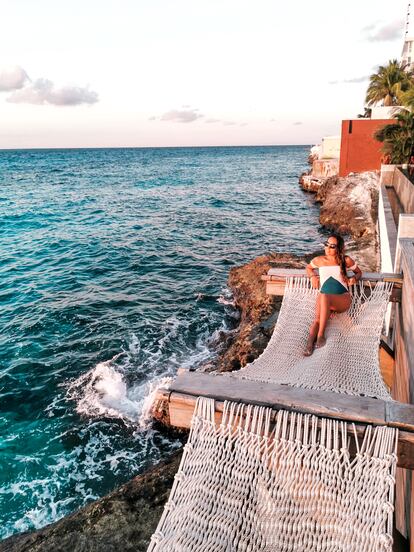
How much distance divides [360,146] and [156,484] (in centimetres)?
2864

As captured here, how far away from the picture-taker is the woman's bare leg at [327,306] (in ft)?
16.3

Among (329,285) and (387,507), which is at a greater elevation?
(329,285)

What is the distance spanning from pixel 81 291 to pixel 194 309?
4732 millimetres

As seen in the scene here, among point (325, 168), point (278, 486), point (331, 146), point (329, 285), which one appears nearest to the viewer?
point (278, 486)

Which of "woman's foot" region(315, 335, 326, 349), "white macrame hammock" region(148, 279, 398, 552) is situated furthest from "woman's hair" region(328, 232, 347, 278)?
"white macrame hammock" region(148, 279, 398, 552)

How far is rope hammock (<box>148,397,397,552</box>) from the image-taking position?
2236 mm

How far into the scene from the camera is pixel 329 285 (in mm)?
5238

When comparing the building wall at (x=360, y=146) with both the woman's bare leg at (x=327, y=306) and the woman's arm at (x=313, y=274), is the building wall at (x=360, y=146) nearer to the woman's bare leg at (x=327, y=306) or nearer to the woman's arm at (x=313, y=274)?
the woman's arm at (x=313, y=274)

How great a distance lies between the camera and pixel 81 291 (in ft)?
49.4

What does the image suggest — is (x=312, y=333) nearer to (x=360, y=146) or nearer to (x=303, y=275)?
(x=303, y=275)

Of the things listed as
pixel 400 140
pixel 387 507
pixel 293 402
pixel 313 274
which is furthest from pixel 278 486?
pixel 400 140

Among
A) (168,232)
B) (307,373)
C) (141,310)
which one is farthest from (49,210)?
(307,373)

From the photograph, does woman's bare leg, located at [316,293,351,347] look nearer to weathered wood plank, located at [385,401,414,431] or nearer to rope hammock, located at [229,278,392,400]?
rope hammock, located at [229,278,392,400]

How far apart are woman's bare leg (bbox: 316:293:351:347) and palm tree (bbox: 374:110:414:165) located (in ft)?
61.7
